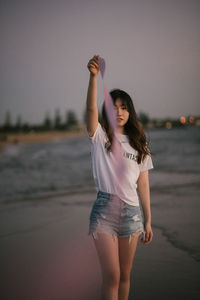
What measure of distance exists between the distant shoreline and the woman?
888 inches

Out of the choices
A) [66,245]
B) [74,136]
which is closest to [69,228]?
[66,245]

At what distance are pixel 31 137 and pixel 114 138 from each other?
27.3 metres

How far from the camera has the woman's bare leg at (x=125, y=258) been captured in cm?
212

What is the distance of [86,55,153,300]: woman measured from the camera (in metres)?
2.05

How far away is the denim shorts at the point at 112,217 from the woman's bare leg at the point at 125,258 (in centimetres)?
5

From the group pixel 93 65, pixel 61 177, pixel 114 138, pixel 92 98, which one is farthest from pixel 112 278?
pixel 61 177

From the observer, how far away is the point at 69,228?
14.9 feet

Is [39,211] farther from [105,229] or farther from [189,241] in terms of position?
[105,229]

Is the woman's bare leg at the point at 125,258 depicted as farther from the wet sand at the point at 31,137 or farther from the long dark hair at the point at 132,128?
the wet sand at the point at 31,137

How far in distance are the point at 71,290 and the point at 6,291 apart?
1.87ft

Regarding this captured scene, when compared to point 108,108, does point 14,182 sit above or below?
below

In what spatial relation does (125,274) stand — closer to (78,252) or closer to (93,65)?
(93,65)

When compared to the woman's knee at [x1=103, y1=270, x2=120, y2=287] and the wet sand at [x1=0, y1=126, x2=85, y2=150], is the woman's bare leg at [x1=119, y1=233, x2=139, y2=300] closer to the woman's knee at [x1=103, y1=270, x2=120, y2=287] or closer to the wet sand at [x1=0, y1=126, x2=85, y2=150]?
the woman's knee at [x1=103, y1=270, x2=120, y2=287]

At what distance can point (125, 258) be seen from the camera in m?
2.15
